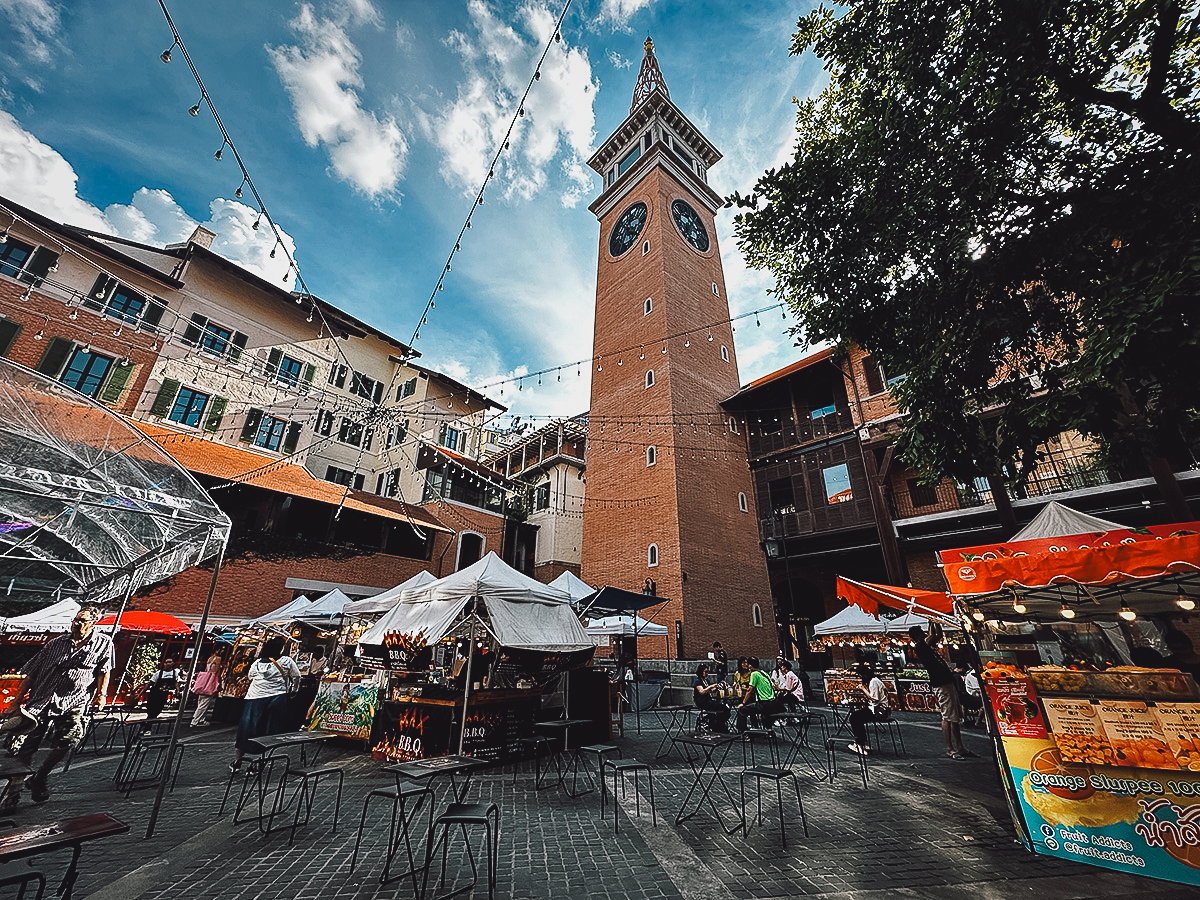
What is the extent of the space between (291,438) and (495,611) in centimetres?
1715

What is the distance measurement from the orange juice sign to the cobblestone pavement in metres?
0.93

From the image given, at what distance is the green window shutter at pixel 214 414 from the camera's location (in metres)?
17.5

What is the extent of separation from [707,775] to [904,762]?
3.23 metres

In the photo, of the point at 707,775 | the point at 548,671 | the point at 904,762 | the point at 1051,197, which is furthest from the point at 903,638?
the point at 1051,197

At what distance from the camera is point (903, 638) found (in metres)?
15.3

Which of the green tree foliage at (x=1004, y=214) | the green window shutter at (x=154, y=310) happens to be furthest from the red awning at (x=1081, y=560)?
the green window shutter at (x=154, y=310)

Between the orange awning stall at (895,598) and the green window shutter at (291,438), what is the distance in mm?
20187

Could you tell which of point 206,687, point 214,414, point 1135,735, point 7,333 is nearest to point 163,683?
point 206,687

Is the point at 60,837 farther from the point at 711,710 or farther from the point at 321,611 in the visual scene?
the point at 321,611

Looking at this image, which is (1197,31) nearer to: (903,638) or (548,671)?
(548,671)

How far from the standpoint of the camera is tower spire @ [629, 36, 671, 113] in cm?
2881

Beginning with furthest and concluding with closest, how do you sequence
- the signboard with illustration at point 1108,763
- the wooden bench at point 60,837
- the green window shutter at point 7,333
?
the green window shutter at point 7,333 → the signboard with illustration at point 1108,763 → the wooden bench at point 60,837

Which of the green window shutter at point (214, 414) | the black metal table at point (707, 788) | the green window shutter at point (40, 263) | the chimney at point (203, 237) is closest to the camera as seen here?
the black metal table at point (707, 788)

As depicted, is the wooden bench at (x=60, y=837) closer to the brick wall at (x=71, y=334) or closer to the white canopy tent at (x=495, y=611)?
the white canopy tent at (x=495, y=611)
